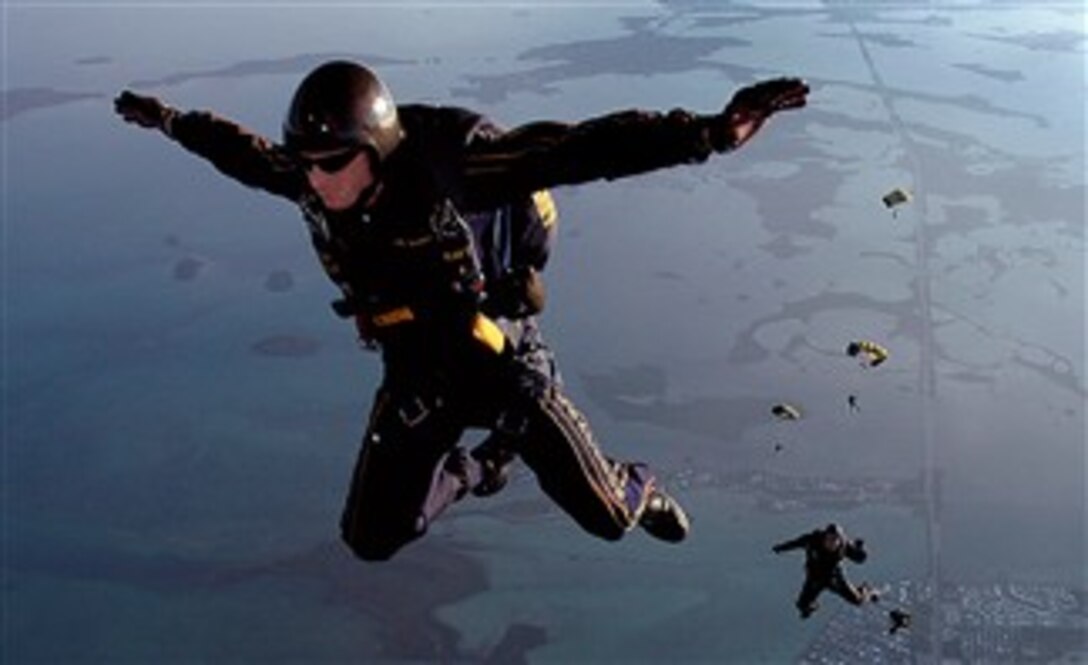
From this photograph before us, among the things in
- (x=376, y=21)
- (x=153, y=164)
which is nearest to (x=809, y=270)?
(x=153, y=164)

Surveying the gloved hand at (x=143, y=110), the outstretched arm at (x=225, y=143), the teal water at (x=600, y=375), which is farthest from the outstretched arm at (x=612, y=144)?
the teal water at (x=600, y=375)

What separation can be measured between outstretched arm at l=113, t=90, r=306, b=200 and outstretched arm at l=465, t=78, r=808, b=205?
115cm

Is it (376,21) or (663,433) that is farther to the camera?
(376,21)

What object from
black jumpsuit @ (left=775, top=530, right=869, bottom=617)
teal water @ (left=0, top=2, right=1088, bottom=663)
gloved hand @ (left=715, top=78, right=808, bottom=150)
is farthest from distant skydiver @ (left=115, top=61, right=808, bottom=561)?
teal water @ (left=0, top=2, right=1088, bottom=663)

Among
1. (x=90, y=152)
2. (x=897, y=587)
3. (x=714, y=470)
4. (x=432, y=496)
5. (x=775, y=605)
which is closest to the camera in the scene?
(x=432, y=496)

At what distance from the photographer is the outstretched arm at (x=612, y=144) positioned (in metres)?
3.85

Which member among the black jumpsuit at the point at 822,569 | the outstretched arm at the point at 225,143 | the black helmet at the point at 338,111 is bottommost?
the black jumpsuit at the point at 822,569

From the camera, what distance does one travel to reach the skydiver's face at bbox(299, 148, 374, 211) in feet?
14.2

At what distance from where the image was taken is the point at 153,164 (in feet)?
347

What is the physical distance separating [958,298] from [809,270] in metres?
11.5

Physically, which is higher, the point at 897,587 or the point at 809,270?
the point at 809,270

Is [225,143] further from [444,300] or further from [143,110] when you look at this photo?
[444,300]

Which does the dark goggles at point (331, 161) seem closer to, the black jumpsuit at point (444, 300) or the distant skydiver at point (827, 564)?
the black jumpsuit at point (444, 300)

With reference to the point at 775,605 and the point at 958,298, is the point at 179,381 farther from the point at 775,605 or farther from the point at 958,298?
the point at 958,298
